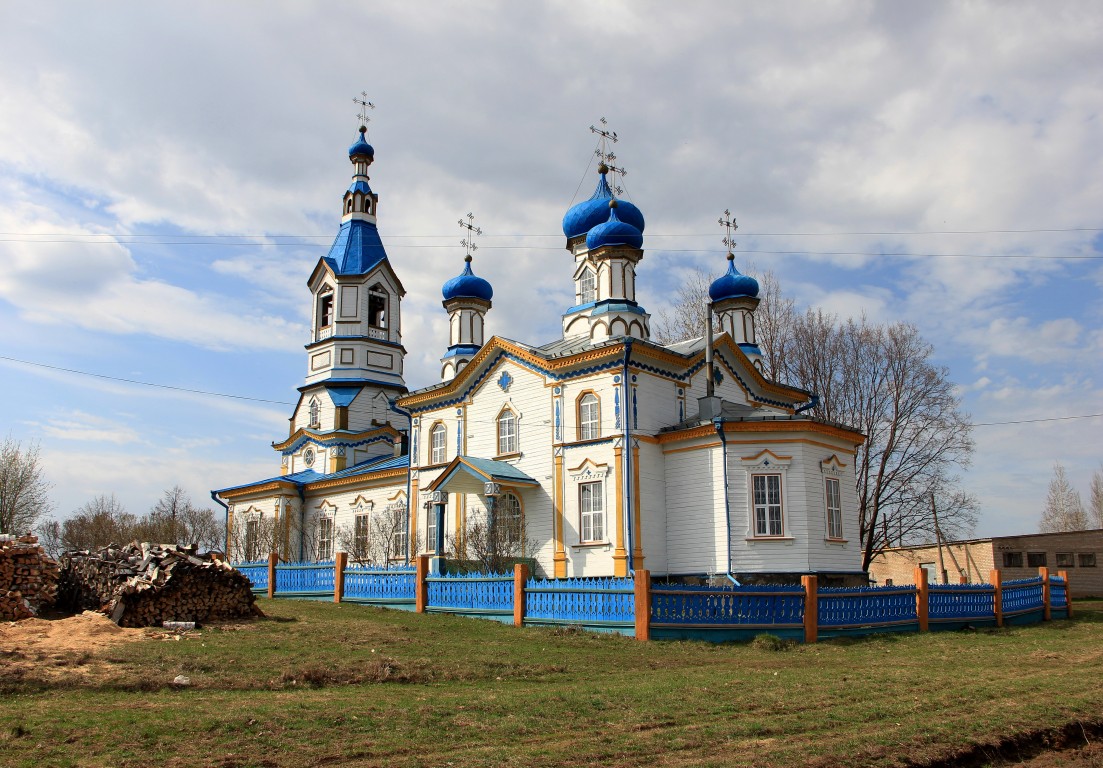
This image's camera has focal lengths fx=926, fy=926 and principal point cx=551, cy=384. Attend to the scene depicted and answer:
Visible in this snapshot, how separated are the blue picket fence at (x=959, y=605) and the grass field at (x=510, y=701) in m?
2.88

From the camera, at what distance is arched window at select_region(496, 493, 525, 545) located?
22906mm

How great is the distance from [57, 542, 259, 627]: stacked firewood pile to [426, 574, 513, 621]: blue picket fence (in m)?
3.88

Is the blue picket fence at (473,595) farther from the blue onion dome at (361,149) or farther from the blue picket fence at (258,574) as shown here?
the blue onion dome at (361,149)

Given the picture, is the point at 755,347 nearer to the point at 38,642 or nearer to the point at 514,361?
the point at 514,361

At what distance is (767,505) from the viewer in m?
20.4

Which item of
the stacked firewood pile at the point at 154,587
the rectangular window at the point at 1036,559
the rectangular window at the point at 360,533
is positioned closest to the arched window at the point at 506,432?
the rectangular window at the point at 360,533

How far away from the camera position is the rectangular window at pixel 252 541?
31.8 metres

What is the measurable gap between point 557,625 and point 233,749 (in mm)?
9596

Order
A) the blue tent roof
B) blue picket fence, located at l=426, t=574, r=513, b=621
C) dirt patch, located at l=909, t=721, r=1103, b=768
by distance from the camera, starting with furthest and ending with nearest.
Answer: the blue tent roof → blue picket fence, located at l=426, t=574, r=513, b=621 → dirt patch, located at l=909, t=721, r=1103, b=768

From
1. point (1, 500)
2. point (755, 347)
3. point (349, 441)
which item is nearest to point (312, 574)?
point (349, 441)

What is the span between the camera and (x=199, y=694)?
30.1 feet

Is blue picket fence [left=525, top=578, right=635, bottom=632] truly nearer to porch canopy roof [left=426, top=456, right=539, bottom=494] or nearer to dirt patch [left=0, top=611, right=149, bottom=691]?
porch canopy roof [left=426, top=456, right=539, bottom=494]

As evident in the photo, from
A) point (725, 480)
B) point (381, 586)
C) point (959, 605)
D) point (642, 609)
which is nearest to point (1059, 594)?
point (959, 605)

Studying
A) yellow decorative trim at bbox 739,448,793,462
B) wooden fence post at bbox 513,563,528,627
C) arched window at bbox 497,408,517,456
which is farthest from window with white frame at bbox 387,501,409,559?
yellow decorative trim at bbox 739,448,793,462
